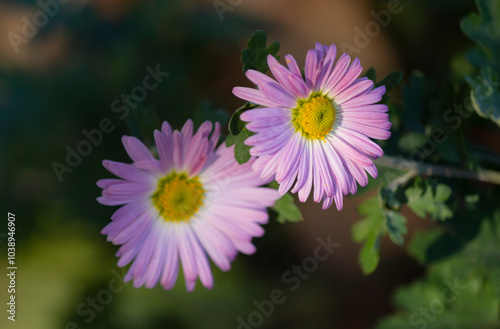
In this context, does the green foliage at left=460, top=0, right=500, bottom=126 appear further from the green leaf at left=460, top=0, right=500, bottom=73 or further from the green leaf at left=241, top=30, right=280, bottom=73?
the green leaf at left=241, top=30, right=280, bottom=73

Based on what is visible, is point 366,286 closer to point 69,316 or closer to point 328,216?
point 328,216

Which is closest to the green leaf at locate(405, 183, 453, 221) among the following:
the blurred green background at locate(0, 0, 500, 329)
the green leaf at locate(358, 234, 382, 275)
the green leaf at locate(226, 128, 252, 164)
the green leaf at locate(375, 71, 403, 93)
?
the green leaf at locate(358, 234, 382, 275)

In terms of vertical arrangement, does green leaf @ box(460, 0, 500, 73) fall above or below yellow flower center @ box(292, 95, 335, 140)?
above

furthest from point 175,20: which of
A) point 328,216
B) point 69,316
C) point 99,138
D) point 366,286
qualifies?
point 366,286

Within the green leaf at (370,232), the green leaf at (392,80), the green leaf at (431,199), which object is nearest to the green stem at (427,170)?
the green leaf at (431,199)

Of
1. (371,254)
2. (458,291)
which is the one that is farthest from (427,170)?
(458,291)

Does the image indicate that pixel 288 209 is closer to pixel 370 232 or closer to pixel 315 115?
pixel 315 115
